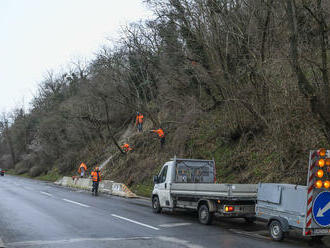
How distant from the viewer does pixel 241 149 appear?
2067 cm

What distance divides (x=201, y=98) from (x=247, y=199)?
17.2m

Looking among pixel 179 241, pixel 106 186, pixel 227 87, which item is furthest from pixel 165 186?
pixel 106 186

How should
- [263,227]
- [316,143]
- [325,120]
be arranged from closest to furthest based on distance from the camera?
[325,120], [263,227], [316,143]

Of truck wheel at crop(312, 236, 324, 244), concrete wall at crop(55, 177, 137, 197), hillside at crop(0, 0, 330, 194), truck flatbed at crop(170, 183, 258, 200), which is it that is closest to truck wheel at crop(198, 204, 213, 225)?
truck flatbed at crop(170, 183, 258, 200)

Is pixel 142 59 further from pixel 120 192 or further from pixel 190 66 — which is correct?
pixel 120 192

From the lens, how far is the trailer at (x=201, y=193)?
1141 cm

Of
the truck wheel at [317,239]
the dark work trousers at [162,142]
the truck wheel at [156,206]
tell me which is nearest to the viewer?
the truck wheel at [317,239]

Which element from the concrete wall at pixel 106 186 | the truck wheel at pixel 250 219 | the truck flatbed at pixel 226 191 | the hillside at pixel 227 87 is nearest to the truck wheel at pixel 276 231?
the truck flatbed at pixel 226 191

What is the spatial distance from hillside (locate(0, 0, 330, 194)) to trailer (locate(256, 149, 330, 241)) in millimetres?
2630

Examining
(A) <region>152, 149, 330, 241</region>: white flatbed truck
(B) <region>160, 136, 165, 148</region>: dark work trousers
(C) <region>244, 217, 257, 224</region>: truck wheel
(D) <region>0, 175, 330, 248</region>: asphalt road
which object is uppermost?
(B) <region>160, 136, 165, 148</region>: dark work trousers

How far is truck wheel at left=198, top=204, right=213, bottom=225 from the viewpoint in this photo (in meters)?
12.0

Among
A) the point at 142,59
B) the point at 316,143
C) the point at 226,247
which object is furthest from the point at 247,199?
the point at 142,59

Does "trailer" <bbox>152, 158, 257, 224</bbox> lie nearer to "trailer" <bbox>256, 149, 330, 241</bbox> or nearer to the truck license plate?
"trailer" <bbox>256, 149, 330, 241</bbox>

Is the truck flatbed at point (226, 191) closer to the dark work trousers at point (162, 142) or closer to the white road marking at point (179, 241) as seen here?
the white road marking at point (179, 241)
